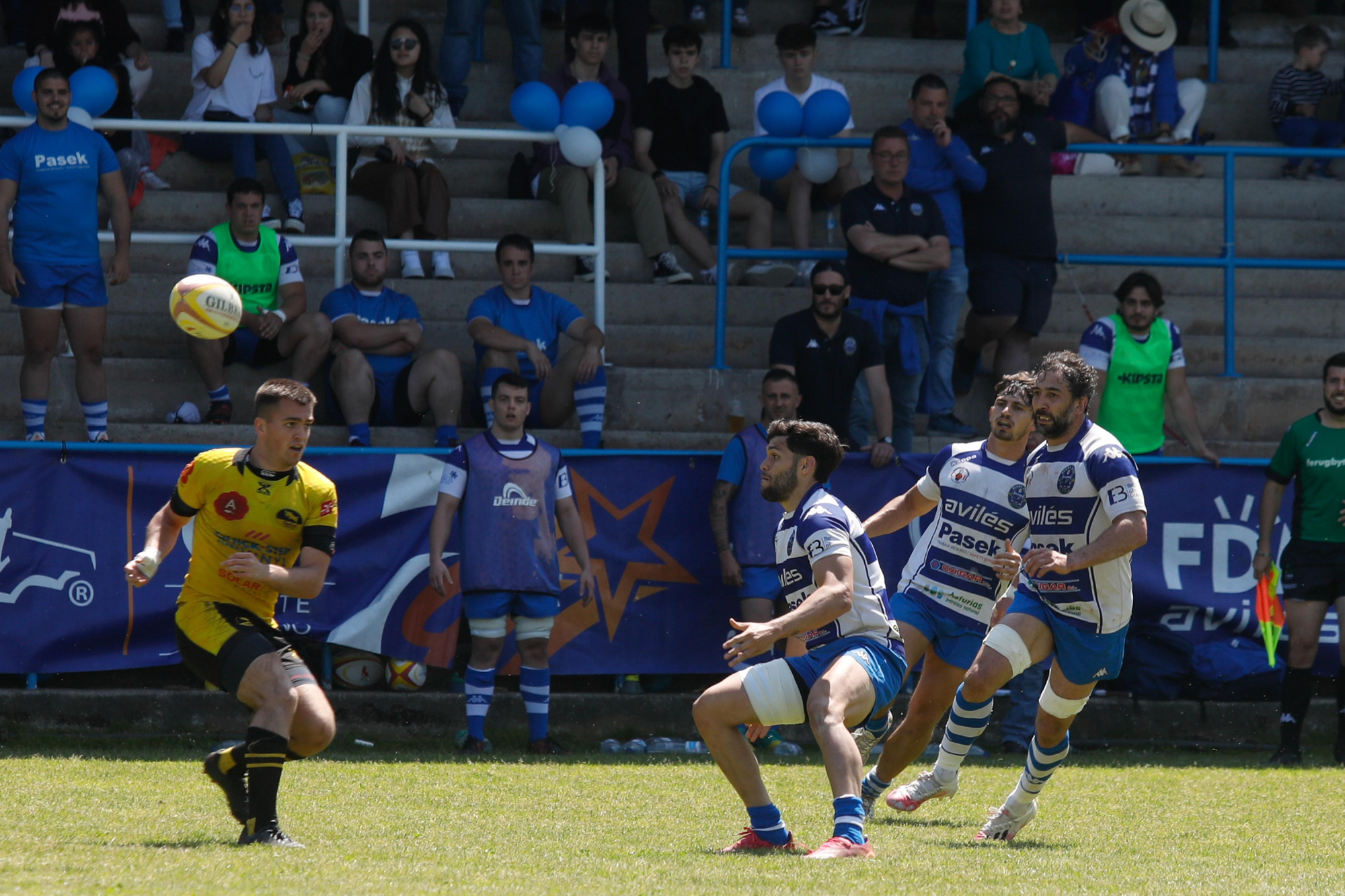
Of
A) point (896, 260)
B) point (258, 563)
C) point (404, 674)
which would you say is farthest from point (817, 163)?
point (258, 563)

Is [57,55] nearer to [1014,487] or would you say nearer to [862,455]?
[862,455]

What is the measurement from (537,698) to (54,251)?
4.47 m

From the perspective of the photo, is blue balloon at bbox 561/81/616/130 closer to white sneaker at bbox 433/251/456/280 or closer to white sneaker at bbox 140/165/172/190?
white sneaker at bbox 433/251/456/280

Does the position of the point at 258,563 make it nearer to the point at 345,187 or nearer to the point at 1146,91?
the point at 345,187

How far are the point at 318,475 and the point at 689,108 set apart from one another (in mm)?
7253

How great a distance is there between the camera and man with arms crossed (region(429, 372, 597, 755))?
9.89m

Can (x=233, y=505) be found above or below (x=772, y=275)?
below

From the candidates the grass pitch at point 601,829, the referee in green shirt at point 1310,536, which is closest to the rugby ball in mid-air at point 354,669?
the grass pitch at point 601,829

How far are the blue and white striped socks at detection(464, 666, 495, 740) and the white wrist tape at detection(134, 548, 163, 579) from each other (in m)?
3.50

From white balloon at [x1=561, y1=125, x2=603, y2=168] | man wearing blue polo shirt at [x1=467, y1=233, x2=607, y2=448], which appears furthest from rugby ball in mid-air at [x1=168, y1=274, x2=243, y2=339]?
white balloon at [x1=561, y1=125, x2=603, y2=168]

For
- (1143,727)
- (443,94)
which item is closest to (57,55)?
(443,94)

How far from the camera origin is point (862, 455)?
10.7m

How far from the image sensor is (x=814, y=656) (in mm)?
6426

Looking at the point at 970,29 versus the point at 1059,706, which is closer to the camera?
the point at 1059,706
